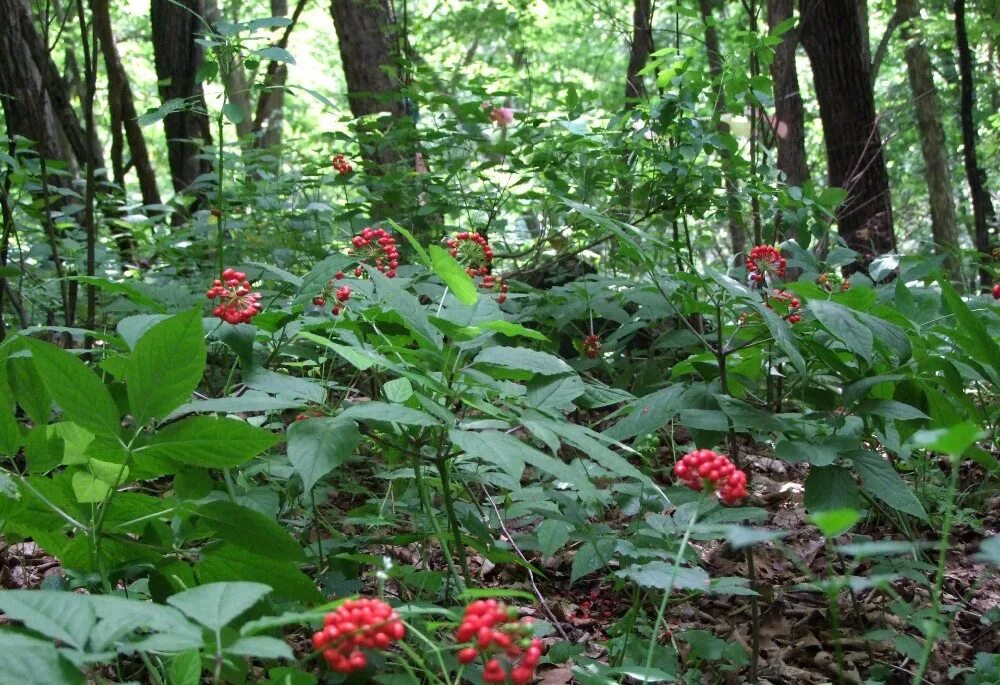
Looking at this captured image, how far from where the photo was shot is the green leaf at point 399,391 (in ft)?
5.97

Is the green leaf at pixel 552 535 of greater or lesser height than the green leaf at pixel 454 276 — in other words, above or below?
below

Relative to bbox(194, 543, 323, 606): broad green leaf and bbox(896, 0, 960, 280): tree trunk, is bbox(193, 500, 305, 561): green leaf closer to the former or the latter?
bbox(194, 543, 323, 606): broad green leaf

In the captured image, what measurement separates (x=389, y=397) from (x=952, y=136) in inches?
593

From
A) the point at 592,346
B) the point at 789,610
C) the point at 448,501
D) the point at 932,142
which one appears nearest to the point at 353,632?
the point at 448,501

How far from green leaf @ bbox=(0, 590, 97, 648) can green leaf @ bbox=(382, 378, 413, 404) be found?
30.0 inches

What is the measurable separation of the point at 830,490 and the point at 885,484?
0.13 meters

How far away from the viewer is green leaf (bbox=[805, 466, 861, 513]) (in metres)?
1.89

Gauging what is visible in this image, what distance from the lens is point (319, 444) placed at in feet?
5.05

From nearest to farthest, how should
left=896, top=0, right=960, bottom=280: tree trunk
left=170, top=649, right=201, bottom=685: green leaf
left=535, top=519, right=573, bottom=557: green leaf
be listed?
1. left=170, top=649, right=201, bottom=685: green leaf
2. left=535, top=519, right=573, bottom=557: green leaf
3. left=896, top=0, right=960, bottom=280: tree trunk

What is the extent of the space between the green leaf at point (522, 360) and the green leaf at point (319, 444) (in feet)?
1.04

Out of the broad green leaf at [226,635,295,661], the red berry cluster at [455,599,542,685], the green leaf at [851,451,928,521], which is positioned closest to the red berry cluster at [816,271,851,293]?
the green leaf at [851,451,928,521]

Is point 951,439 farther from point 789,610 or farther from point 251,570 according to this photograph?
point 789,610

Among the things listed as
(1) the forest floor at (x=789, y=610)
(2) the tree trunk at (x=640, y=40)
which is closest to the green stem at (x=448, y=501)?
(1) the forest floor at (x=789, y=610)

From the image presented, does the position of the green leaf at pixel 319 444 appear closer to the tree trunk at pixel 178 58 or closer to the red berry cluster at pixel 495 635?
the red berry cluster at pixel 495 635
